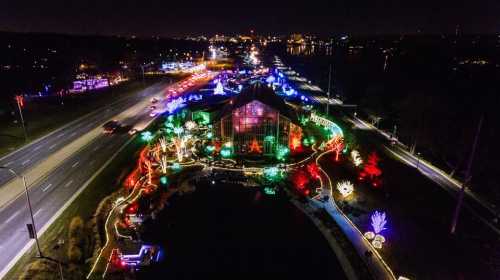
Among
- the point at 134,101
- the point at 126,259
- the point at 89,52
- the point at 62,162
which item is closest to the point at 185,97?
the point at 134,101

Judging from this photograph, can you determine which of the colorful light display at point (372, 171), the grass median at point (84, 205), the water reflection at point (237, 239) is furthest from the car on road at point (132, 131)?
the colorful light display at point (372, 171)

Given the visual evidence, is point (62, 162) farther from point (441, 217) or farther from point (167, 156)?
point (441, 217)

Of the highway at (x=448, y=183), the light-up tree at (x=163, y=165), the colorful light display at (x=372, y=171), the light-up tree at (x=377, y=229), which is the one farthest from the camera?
the light-up tree at (x=163, y=165)

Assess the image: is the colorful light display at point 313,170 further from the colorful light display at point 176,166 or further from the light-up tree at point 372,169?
the colorful light display at point 176,166

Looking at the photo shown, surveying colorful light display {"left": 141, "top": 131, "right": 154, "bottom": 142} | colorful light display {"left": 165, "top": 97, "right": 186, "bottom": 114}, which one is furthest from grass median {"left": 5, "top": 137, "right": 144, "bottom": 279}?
colorful light display {"left": 165, "top": 97, "right": 186, "bottom": 114}

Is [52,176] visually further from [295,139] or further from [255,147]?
[295,139]
